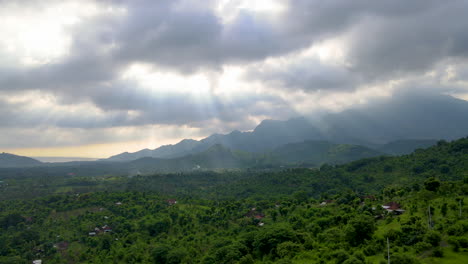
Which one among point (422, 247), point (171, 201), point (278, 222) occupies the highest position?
point (422, 247)

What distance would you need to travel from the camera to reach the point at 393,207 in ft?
124

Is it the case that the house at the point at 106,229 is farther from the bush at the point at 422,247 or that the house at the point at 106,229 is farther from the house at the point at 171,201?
the bush at the point at 422,247

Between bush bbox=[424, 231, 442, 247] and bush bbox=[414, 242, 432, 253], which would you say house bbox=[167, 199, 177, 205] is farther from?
bush bbox=[424, 231, 442, 247]

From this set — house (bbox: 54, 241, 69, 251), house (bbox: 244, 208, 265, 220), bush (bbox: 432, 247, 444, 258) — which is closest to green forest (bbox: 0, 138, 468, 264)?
bush (bbox: 432, 247, 444, 258)

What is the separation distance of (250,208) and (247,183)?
55.2 metres

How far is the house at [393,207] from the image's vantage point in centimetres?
3525

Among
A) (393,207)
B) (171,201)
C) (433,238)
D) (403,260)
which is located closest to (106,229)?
(171,201)

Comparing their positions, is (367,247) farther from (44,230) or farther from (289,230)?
(44,230)

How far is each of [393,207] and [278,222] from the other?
17944 millimetres

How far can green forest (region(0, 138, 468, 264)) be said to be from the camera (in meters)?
27.1

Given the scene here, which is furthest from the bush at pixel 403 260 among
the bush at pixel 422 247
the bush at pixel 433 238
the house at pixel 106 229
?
the house at pixel 106 229

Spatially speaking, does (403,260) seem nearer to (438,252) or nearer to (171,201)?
(438,252)

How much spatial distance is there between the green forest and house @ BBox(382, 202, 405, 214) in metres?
0.17

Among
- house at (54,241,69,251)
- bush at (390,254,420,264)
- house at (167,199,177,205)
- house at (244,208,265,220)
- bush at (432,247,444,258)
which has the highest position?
bush at (390,254,420,264)
